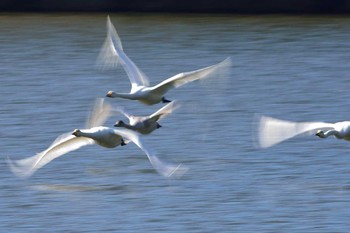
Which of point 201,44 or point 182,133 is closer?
point 182,133

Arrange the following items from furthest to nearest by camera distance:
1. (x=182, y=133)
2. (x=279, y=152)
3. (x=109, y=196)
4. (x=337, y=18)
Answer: (x=337, y=18) → (x=182, y=133) → (x=279, y=152) → (x=109, y=196)

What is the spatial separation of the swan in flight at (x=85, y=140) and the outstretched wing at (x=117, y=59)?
427mm

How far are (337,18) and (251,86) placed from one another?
687 cm

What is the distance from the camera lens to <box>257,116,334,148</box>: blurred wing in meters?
13.4

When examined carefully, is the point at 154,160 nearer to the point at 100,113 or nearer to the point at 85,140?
the point at 85,140

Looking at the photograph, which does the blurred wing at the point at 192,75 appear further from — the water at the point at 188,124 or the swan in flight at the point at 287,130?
the swan in flight at the point at 287,130

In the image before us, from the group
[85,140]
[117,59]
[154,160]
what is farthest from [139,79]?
[154,160]

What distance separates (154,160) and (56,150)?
88.7 inches

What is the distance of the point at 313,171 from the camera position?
15.1 m

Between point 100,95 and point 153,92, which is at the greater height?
point 153,92

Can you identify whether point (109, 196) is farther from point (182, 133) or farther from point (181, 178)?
point (182, 133)

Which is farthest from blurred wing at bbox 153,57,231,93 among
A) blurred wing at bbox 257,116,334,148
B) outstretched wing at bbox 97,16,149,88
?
blurred wing at bbox 257,116,334,148

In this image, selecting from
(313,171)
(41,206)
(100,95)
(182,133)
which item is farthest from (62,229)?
(100,95)

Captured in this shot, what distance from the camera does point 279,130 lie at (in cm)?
1347
